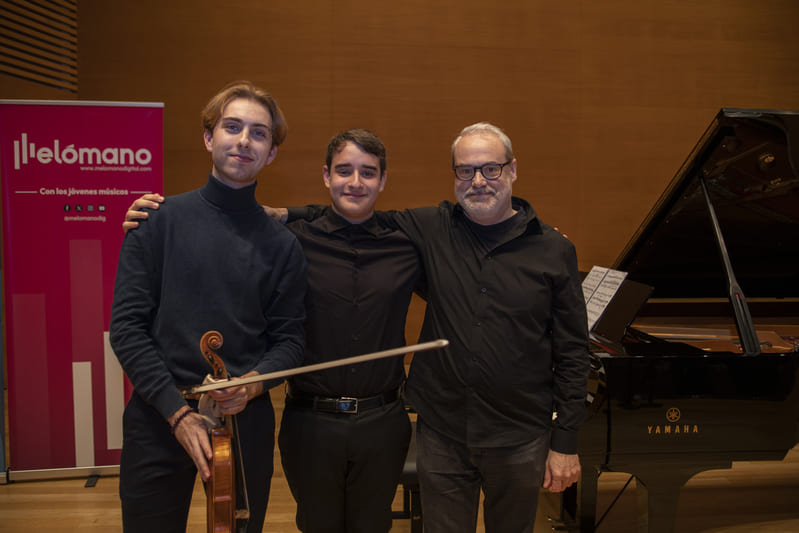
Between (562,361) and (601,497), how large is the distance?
5.02 feet

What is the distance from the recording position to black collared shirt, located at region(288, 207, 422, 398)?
1.35m

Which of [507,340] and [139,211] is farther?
[507,340]

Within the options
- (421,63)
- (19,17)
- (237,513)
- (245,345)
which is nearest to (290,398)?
(245,345)

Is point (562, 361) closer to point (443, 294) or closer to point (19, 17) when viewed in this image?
point (443, 294)

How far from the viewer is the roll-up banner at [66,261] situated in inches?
99.4

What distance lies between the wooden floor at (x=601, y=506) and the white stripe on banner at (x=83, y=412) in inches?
5.3

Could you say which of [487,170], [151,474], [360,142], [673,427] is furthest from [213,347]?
[673,427]

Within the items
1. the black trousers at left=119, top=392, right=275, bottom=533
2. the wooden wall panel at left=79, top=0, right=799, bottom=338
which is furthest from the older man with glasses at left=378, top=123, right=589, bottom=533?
the wooden wall panel at left=79, top=0, right=799, bottom=338

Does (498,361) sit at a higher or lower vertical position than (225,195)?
lower

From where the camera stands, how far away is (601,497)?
251cm

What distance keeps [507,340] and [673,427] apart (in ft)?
2.75

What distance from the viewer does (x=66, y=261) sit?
259 centimetres

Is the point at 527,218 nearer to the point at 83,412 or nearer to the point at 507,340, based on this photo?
the point at 507,340

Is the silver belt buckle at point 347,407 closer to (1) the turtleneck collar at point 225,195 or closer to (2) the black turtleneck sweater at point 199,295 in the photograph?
(2) the black turtleneck sweater at point 199,295
